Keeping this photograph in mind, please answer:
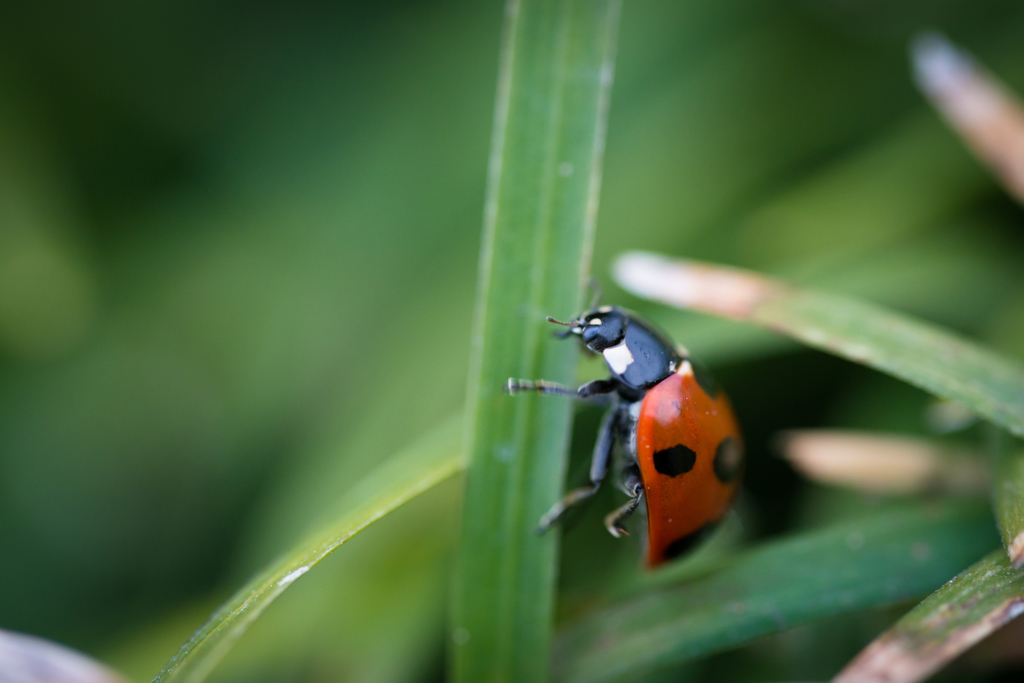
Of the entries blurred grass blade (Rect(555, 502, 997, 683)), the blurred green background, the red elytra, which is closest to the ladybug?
the red elytra

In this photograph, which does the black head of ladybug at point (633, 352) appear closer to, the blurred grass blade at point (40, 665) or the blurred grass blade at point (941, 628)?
the blurred grass blade at point (941, 628)

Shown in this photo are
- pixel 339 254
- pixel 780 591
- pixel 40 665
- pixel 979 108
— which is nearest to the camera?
pixel 40 665

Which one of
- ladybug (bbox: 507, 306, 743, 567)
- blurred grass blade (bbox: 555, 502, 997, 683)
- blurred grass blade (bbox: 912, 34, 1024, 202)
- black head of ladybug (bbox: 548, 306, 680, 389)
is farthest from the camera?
blurred grass blade (bbox: 912, 34, 1024, 202)

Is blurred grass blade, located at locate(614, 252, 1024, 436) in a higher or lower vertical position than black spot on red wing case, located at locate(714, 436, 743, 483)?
higher

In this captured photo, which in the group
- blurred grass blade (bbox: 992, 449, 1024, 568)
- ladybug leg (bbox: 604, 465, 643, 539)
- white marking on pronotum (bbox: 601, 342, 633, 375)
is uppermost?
white marking on pronotum (bbox: 601, 342, 633, 375)

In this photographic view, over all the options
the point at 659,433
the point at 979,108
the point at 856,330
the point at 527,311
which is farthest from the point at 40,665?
the point at 979,108

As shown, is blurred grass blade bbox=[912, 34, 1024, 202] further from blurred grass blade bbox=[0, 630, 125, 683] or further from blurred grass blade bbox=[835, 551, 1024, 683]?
blurred grass blade bbox=[0, 630, 125, 683]

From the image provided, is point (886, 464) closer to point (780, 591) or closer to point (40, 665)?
point (780, 591)
